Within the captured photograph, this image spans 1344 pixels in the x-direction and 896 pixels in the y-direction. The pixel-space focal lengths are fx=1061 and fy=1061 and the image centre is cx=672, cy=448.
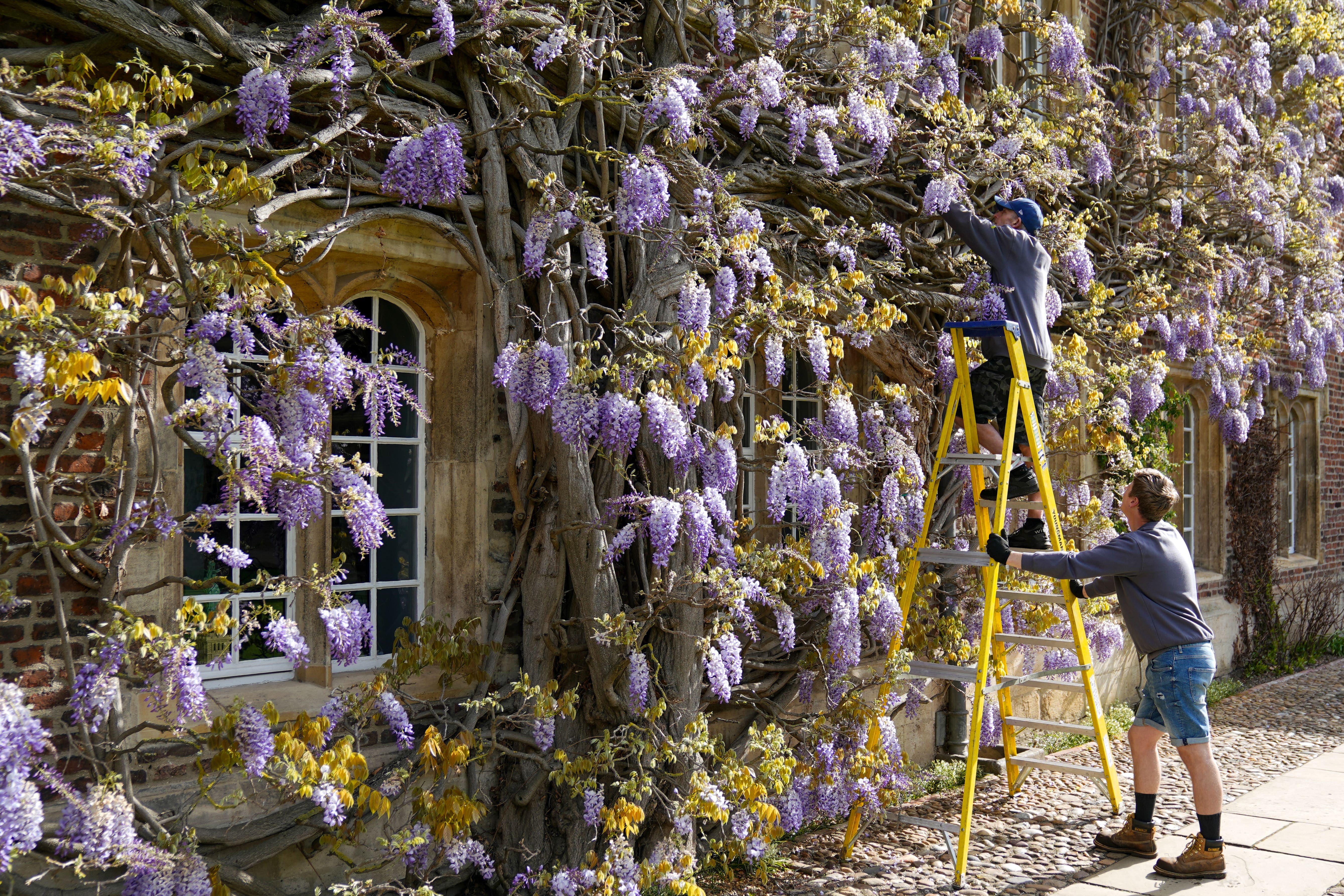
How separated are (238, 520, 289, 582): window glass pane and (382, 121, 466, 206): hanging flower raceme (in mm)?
1258

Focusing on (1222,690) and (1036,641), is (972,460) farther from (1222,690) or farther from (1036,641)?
(1222,690)

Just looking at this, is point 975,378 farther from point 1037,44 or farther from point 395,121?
point 1037,44

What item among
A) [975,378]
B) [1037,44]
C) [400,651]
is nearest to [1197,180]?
[1037,44]

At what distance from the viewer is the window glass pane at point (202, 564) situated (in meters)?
3.53

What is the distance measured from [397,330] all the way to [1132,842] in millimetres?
3735

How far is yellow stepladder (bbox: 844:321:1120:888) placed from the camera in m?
4.29

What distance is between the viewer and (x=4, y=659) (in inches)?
115

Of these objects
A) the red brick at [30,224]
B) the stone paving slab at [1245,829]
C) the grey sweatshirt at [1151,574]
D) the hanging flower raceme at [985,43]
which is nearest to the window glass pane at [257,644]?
the red brick at [30,224]

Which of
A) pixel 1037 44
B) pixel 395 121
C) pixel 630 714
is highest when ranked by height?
pixel 1037 44

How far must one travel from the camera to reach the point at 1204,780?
4.19 metres

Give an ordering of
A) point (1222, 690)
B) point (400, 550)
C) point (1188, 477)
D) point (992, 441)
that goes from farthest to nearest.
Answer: point (1188, 477) → point (1222, 690) → point (992, 441) → point (400, 550)

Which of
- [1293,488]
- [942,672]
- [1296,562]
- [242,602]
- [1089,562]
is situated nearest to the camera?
[242,602]

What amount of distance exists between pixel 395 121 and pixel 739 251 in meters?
1.37

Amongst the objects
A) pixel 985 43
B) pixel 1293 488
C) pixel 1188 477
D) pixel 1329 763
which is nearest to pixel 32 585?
pixel 985 43
